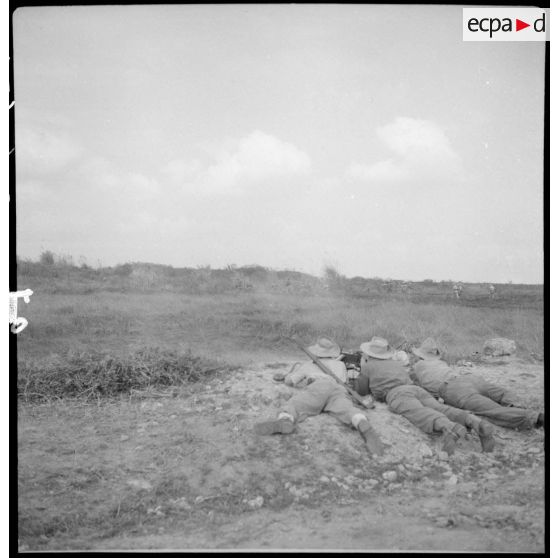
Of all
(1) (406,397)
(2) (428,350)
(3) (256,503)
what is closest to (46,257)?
(3) (256,503)

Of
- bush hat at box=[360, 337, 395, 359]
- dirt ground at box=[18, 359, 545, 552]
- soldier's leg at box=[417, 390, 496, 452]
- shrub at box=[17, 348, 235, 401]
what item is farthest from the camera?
bush hat at box=[360, 337, 395, 359]

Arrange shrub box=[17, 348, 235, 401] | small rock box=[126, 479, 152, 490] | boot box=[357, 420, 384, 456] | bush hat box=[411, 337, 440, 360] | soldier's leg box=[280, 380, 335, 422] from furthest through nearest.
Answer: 1. bush hat box=[411, 337, 440, 360]
2. shrub box=[17, 348, 235, 401]
3. soldier's leg box=[280, 380, 335, 422]
4. boot box=[357, 420, 384, 456]
5. small rock box=[126, 479, 152, 490]

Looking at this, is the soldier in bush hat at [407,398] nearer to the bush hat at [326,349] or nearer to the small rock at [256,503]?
the bush hat at [326,349]

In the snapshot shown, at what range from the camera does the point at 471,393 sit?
13.0 ft

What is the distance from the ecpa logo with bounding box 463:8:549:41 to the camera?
347 cm

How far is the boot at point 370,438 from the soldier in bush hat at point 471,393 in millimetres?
888

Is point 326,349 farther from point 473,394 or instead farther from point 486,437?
point 486,437

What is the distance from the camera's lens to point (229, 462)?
11.0 ft

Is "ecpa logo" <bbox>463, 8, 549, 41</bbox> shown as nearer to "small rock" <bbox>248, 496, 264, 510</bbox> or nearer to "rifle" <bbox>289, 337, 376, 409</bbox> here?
"rifle" <bbox>289, 337, 376, 409</bbox>

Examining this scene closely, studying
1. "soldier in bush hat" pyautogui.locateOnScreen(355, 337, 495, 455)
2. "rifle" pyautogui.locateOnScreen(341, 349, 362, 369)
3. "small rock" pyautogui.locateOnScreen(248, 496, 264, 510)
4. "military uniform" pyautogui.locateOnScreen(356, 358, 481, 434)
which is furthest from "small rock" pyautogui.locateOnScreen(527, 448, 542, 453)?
"small rock" pyautogui.locateOnScreen(248, 496, 264, 510)

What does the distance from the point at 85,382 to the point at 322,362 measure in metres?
2.00

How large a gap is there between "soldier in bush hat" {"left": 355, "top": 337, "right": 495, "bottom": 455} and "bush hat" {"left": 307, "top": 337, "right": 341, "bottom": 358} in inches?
9.2
